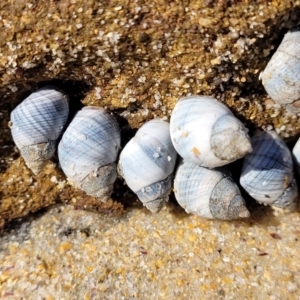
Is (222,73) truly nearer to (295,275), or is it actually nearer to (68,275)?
(295,275)

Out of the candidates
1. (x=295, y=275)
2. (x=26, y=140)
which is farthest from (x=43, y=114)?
(x=295, y=275)

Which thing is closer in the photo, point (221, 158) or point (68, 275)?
point (221, 158)

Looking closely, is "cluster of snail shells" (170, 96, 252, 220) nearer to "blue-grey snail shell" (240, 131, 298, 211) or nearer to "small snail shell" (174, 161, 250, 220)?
"small snail shell" (174, 161, 250, 220)

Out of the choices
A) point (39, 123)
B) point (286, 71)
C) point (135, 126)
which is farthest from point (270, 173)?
point (39, 123)

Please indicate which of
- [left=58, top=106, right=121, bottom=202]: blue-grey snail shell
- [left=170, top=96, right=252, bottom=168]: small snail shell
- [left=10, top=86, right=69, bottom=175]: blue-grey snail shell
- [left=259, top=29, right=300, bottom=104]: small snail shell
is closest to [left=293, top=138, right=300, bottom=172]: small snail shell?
[left=259, top=29, right=300, bottom=104]: small snail shell

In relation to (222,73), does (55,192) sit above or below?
below

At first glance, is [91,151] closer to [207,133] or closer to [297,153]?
[207,133]

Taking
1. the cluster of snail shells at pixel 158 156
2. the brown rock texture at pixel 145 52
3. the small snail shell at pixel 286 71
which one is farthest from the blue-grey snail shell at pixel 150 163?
the small snail shell at pixel 286 71

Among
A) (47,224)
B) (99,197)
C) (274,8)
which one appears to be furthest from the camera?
(47,224)

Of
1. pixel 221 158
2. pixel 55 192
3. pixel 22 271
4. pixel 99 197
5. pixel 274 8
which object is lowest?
pixel 22 271
